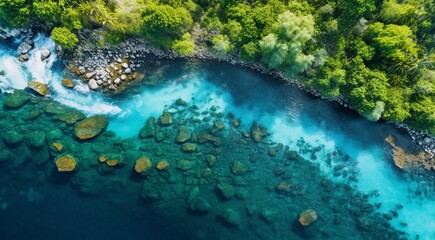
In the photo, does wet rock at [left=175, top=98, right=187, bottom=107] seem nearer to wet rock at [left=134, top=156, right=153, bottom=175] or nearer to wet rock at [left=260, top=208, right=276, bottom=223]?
wet rock at [left=134, top=156, right=153, bottom=175]

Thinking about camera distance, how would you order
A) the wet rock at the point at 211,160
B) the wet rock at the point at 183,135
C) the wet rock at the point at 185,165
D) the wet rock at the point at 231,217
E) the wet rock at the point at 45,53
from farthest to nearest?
the wet rock at the point at 45,53
the wet rock at the point at 183,135
the wet rock at the point at 211,160
the wet rock at the point at 185,165
the wet rock at the point at 231,217

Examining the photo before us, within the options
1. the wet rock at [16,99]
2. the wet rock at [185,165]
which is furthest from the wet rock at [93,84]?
the wet rock at [185,165]

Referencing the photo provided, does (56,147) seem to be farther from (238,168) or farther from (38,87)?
(238,168)

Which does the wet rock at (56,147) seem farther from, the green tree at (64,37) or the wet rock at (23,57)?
the wet rock at (23,57)

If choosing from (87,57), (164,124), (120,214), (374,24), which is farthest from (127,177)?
(374,24)

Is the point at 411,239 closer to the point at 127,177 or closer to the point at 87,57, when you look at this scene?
the point at 127,177

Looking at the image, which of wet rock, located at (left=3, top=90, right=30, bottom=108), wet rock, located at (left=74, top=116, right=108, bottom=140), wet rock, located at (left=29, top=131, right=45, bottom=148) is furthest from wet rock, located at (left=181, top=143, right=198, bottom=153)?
wet rock, located at (left=3, top=90, right=30, bottom=108)
